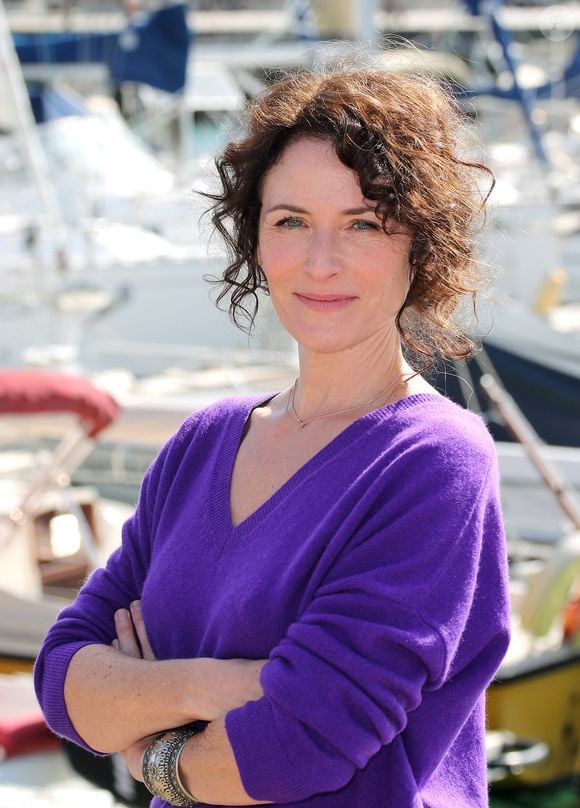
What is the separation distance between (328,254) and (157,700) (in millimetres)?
Result: 561

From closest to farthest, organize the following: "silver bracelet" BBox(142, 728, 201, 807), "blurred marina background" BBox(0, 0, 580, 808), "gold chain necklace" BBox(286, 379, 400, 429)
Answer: "silver bracelet" BBox(142, 728, 201, 807) < "gold chain necklace" BBox(286, 379, 400, 429) < "blurred marina background" BBox(0, 0, 580, 808)

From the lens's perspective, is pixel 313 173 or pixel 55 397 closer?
pixel 313 173

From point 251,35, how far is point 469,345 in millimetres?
23723

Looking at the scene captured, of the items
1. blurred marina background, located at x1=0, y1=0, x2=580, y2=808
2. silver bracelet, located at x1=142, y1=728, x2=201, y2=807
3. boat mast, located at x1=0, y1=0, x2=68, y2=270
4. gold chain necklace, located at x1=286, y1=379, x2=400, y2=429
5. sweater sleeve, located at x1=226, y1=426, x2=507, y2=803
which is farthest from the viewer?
boat mast, located at x1=0, y1=0, x2=68, y2=270

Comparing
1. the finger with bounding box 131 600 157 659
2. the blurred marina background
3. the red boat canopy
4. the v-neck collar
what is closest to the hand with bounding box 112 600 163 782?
the finger with bounding box 131 600 157 659

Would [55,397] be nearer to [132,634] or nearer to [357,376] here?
[132,634]

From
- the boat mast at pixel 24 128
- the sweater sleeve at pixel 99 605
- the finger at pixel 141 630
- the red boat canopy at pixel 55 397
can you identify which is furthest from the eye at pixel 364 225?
the boat mast at pixel 24 128

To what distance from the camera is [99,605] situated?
161cm

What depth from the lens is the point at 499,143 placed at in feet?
55.9

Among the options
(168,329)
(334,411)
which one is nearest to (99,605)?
(334,411)

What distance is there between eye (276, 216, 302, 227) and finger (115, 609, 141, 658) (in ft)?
1.80

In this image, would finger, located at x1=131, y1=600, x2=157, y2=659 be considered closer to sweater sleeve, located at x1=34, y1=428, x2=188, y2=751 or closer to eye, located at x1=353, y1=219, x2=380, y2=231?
sweater sleeve, located at x1=34, y1=428, x2=188, y2=751

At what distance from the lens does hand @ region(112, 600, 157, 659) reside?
151 cm

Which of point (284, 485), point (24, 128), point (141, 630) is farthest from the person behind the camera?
point (24, 128)
